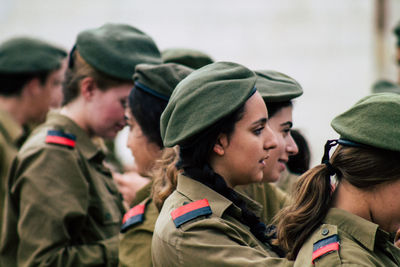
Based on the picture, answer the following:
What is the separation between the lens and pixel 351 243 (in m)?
2.36

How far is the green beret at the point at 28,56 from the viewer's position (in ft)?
16.3

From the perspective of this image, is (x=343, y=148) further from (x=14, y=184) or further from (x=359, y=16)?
(x=359, y=16)

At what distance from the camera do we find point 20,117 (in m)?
5.12

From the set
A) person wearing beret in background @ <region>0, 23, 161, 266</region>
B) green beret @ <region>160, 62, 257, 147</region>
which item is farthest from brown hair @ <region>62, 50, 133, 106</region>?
green beret @ <region>160, 62, 257, 147</region>

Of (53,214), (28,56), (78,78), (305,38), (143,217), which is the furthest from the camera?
(305,38)

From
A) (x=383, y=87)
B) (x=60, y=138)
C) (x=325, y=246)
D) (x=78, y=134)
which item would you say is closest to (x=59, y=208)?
(x=60, y=138)

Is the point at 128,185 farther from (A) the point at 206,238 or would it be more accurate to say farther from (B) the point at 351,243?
(B) the point at 351,243

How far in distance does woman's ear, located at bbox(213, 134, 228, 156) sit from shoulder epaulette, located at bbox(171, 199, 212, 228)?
21cm

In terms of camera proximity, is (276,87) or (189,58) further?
(189,58)

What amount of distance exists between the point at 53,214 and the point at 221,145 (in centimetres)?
116

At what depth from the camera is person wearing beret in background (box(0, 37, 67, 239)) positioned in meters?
4.97

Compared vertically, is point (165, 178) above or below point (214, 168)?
below

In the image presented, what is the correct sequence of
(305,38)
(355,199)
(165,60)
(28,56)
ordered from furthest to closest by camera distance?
(305,38)
(28,56)
(165,60)
(355,199)

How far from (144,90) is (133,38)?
76 centimetres
